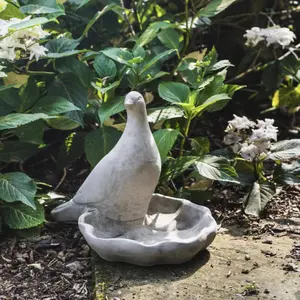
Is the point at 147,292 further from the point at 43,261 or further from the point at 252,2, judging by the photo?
the point at 252,2

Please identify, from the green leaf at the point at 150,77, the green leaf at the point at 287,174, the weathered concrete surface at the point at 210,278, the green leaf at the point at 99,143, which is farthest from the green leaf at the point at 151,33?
the weathered concrete surface at the point at 210,278

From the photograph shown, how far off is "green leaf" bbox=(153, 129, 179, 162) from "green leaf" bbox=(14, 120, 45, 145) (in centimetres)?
39

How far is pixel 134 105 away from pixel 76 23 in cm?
105

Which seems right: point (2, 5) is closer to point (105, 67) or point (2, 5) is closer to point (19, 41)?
point (19, 41)

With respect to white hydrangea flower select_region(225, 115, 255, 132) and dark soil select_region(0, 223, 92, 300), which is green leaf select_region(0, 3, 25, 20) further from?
white hydrangea flower select_region(225, 115, 255, 132)

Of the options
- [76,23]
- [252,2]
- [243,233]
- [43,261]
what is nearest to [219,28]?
[252,2]

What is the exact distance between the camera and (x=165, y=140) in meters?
1.91

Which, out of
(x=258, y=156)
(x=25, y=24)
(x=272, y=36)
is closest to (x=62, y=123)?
(x=25, y=24)

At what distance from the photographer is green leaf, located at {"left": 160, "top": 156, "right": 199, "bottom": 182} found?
77.0 inches

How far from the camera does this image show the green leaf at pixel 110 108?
75.2 inches

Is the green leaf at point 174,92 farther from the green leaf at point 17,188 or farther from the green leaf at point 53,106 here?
the green leaf at point 17,188

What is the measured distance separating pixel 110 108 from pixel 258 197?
0.58 meters

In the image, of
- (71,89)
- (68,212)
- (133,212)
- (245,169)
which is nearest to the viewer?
(133,212)

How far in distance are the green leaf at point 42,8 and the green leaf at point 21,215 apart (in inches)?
25.6
